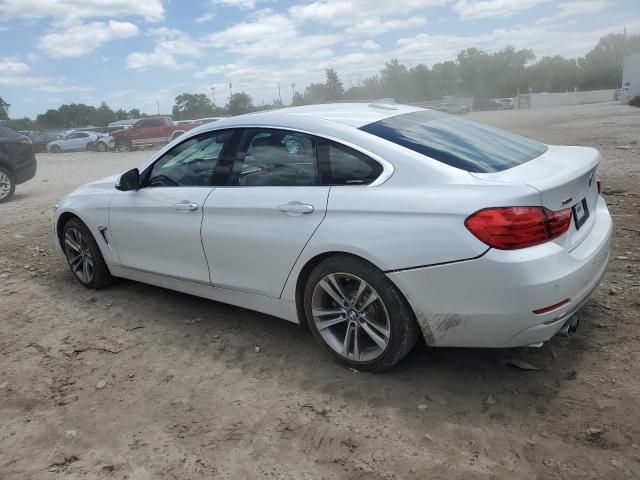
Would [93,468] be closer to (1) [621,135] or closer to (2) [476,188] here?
(2) [476,188]

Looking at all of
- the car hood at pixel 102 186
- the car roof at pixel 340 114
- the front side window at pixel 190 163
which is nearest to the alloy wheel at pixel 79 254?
the car hood at pixel 102 186

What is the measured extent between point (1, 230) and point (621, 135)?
1626 centimetres

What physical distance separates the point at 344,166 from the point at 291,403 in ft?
4.51

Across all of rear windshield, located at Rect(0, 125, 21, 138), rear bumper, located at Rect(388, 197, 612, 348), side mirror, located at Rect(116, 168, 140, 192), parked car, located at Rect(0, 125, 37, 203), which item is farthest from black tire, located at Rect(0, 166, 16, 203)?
rear bumper, located at Rect(388, 197, 612, 348)

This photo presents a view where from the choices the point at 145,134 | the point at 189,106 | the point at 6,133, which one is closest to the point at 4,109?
the point at 189,106

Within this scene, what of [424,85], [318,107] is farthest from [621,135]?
[424,85]

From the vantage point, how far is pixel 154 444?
2.68 meters

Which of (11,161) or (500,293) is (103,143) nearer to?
(11,161)

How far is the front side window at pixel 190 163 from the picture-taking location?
3754 millimetres

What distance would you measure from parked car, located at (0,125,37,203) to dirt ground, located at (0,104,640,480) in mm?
8004

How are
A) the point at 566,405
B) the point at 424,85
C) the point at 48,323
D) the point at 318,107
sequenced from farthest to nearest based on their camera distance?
the point at 424,85
the point at 48,323
the point at 318,107
the point at 566,405

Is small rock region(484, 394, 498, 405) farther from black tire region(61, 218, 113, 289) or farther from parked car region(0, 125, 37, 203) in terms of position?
parked car region(0, 125, 37, 203)

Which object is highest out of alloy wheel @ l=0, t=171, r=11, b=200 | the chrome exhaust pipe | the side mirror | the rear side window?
the rear side window

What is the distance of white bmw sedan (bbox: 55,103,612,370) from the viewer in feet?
8.49
